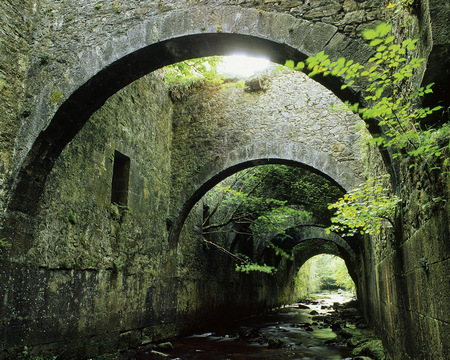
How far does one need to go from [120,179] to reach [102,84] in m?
2.57

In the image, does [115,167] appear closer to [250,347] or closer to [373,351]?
[250,347]

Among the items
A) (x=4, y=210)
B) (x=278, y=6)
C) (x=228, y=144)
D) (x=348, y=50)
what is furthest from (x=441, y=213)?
(x=228, y=144)

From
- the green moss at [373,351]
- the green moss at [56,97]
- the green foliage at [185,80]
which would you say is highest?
the green foliage at [185,80]

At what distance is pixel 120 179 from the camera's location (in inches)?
278

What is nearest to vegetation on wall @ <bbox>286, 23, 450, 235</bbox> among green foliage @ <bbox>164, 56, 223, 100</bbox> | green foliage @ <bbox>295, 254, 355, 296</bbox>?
green foliage @ <bbox>164, 56, 223, 100</bbox>

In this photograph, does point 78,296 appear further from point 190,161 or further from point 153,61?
point 190,161

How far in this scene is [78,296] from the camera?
5.33 meters

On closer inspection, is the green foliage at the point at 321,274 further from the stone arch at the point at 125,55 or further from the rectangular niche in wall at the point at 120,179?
the stone arch at the point at 125,55

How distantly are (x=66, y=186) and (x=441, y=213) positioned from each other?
15.2ft

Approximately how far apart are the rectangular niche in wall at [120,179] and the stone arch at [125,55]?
7.05 feet

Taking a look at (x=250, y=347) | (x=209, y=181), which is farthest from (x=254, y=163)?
(x=250, y=347)

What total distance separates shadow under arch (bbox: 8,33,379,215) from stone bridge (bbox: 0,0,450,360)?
0.02 meters

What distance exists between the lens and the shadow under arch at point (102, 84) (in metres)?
4.45

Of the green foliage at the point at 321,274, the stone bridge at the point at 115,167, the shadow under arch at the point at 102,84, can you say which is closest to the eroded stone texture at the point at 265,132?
the stone bridge at the point at 115,167
